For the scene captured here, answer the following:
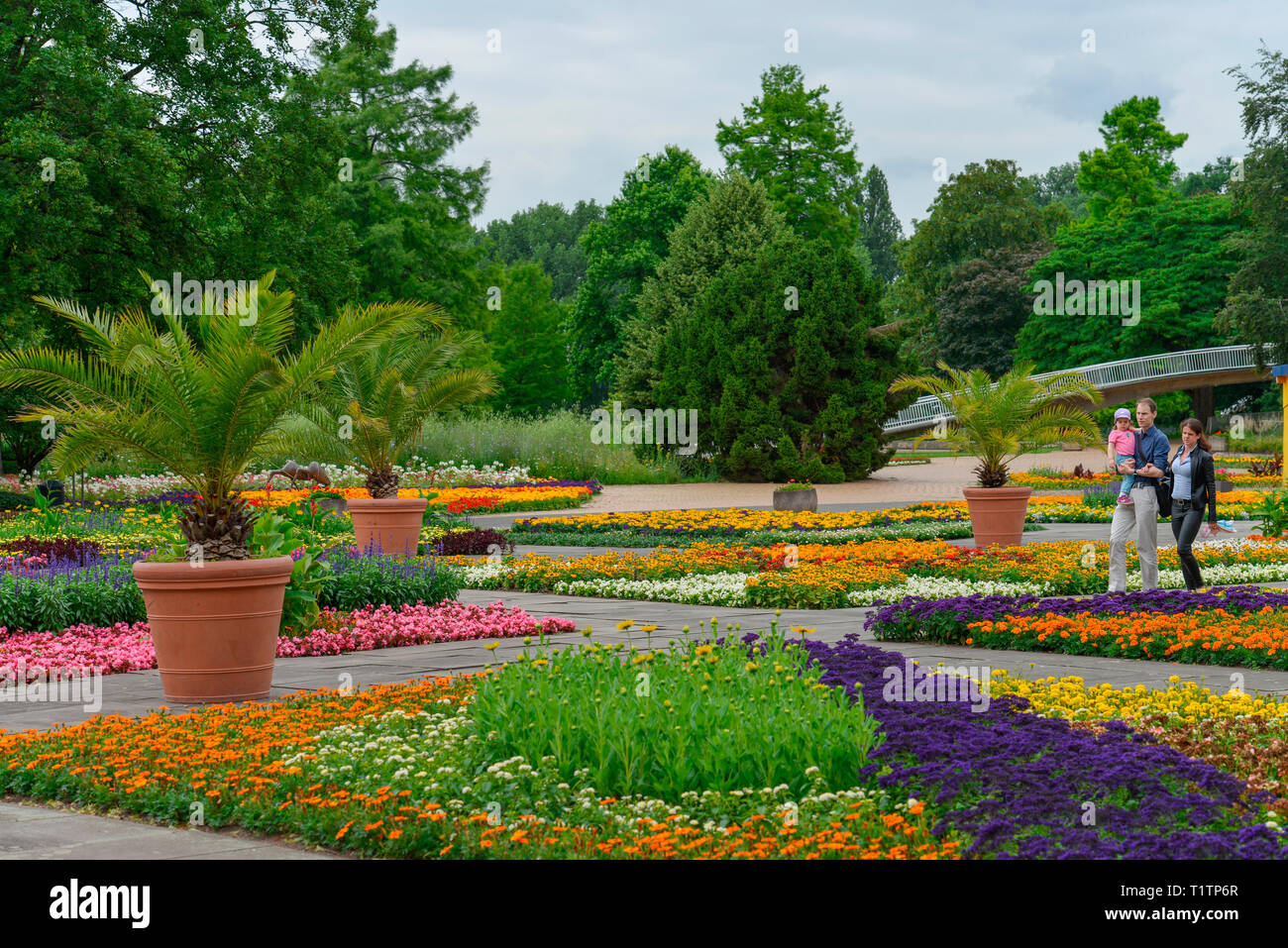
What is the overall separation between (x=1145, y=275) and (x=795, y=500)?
39378mm

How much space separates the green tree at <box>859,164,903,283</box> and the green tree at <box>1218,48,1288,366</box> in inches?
2534

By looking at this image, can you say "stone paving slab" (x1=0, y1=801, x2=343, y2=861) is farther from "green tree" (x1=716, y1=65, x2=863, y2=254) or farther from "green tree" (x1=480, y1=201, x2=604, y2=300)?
"green tree" (x1=480, y1=201, x2=604, y2=300)

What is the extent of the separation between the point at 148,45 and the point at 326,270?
5711 millimetres

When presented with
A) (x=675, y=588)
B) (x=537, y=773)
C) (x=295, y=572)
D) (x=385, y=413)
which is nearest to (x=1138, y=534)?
(x=675, y=588)

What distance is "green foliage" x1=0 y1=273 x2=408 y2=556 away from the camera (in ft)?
24.4

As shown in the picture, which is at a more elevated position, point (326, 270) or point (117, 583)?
point (326, 270)

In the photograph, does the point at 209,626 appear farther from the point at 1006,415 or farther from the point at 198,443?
the point at 1006,415

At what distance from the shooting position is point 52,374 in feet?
25.0

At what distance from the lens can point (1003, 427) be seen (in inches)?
616

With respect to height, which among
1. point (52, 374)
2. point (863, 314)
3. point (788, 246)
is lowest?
point (52, 374)
